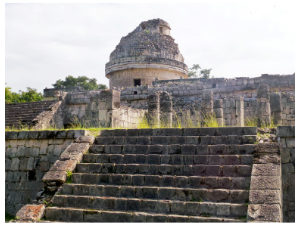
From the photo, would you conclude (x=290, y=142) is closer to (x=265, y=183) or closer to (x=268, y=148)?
(x=268, y=148)

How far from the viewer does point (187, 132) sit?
7871 mm

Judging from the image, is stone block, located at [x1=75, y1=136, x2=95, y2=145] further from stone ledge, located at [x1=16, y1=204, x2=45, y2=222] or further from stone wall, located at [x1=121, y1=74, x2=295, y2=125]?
stone wall, located at [x1=121, y1=74, x2=295, y2=125]

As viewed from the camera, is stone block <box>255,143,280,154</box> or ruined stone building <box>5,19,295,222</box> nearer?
ruined stone building <box>5,19,295,222</box>

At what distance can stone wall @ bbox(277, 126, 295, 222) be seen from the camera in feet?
22.1

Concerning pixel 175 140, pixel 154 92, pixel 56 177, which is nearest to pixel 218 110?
pixel 175 140

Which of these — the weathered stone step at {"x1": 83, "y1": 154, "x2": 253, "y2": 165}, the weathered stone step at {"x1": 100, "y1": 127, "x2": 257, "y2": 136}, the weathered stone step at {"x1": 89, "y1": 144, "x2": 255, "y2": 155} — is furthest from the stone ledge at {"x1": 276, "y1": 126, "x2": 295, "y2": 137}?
the weathered stone step at {"x1": 83, "y1": 154, "x2": 253, "y2": 165}

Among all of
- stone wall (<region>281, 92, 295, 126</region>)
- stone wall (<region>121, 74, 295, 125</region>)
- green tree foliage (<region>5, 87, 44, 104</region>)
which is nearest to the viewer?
stone wall (<region>281, 92, 295, 126</region>)

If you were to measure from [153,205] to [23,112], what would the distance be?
12572 millimetres

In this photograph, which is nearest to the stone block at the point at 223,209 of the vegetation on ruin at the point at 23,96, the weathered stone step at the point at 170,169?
the weathered stone step at the point at 170,169

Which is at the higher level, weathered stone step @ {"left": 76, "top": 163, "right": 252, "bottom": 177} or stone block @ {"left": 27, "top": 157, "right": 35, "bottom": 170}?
weathered stone step @ {"left": 76, "top": 163, "right": 252, "bottom": 177}

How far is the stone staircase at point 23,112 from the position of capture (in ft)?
51.7

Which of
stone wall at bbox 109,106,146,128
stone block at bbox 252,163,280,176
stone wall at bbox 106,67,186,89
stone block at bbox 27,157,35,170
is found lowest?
stone block at bbox 27,157,35,170

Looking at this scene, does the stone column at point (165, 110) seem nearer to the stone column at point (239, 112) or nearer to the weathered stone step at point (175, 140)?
the stone column at point (239, 112)

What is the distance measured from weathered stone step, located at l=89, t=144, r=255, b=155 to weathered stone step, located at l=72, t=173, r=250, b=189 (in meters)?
0.86
